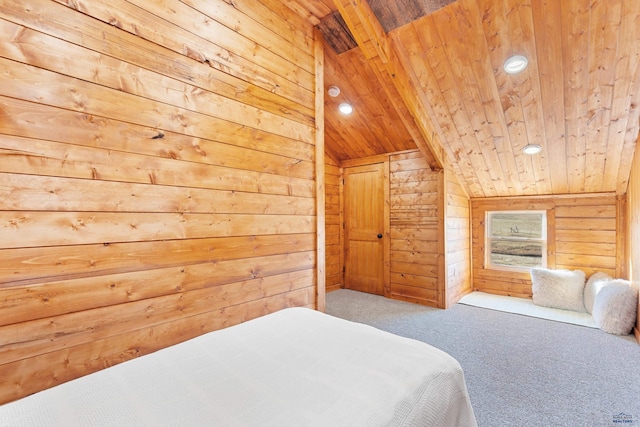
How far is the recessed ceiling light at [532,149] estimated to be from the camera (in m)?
2.97

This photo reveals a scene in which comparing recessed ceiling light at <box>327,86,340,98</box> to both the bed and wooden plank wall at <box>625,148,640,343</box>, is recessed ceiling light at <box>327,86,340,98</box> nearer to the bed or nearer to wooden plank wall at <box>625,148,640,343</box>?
the bed

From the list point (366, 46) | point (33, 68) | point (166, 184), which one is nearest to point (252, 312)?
point (166, 184)

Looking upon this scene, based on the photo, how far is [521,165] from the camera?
3328mm

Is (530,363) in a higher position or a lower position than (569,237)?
lower

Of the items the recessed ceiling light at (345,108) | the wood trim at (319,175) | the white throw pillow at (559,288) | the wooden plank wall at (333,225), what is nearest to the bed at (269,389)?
the wood trim at (319,175)

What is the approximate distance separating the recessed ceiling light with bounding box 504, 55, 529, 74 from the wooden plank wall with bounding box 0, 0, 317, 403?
1.77 metres

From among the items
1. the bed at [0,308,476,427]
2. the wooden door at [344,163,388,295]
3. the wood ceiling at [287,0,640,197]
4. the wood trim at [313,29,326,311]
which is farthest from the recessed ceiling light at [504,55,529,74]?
the bed at [0,308,476,427]

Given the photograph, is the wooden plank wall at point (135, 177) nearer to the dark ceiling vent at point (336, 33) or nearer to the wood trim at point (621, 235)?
the dark ceiling vent at point (336, 33)

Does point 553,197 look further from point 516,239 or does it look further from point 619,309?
point 619,309

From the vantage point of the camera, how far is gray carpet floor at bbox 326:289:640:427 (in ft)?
5.45

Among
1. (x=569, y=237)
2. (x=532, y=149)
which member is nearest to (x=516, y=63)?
(x=532, y=149)

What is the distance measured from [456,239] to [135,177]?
3.77 metres

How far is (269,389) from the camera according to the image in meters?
0.90

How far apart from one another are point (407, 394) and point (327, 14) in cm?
276
